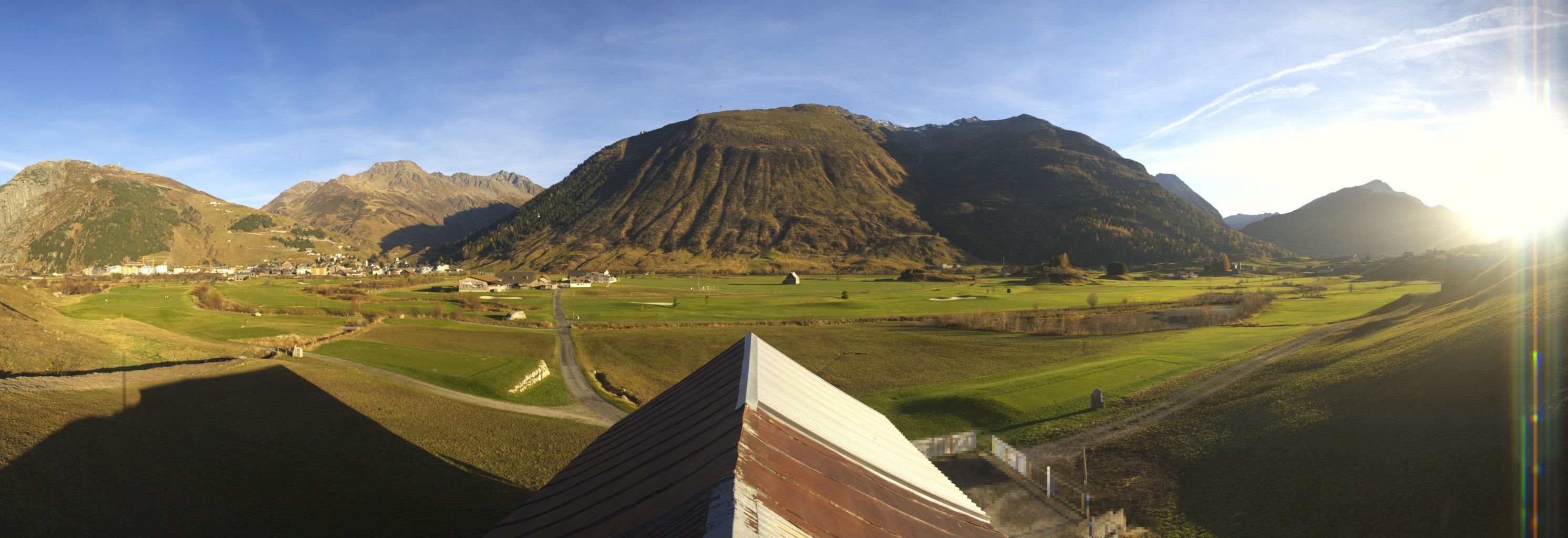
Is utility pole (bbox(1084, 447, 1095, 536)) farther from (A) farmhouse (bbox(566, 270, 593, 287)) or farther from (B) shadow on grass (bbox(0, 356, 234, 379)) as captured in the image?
(A) farmhouse (bbox(566, 270, 593, 287))

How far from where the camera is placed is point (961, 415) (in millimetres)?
25953

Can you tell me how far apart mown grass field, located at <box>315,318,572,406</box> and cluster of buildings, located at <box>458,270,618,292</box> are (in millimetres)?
61105

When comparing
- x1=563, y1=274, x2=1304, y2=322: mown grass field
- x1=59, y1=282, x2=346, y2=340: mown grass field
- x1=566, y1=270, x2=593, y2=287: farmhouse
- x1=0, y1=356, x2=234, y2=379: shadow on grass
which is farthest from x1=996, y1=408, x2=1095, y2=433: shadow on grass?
x1=566, y1=270, x2=593, y2=287: farmhouse

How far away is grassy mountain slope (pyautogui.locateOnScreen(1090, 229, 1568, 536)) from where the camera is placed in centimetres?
1178

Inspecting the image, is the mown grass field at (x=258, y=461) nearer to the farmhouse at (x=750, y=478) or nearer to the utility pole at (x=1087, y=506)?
the farmhouse at (x=750, y=478)

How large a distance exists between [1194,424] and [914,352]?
950 inches

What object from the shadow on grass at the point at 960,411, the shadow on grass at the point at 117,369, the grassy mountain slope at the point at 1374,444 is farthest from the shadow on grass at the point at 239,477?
the grassy mountain slope at the point at 1374,444

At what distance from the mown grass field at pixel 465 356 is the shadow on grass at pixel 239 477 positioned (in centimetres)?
1099

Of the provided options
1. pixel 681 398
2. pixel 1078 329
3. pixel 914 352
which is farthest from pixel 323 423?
pixel 1078 329

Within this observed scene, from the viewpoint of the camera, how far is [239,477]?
11.7 m

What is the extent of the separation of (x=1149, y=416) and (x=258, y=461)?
27.2 m

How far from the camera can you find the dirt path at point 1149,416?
21.0m

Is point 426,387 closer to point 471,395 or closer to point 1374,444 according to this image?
point 471,395

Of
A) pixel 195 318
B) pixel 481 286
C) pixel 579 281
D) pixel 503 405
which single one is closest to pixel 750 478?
pixel 503 405
